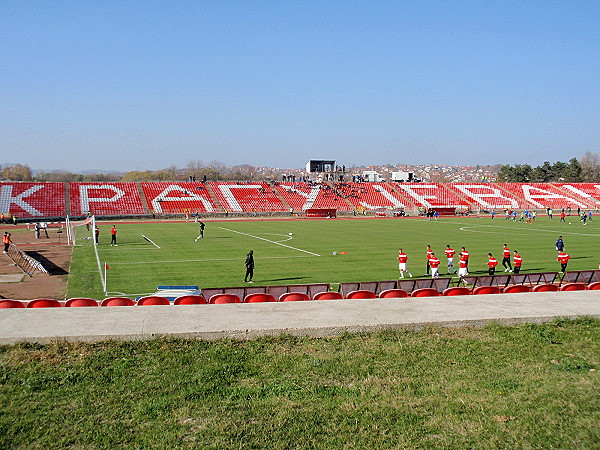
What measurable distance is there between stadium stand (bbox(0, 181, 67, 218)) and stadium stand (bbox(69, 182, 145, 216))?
1.72 m

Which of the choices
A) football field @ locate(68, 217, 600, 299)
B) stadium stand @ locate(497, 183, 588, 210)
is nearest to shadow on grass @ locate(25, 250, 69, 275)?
football field @ locate(68, 217, 600, 299)

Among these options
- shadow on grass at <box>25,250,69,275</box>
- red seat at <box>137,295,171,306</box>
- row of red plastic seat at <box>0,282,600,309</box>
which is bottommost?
shadow on grass at <box>25,250,69,275</box>

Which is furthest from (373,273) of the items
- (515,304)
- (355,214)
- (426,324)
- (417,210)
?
(417,210)

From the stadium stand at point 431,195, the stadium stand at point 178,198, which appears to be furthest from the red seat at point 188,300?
the stadium stand at point 431,195

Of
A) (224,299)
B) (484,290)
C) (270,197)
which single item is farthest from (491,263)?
(270,197)

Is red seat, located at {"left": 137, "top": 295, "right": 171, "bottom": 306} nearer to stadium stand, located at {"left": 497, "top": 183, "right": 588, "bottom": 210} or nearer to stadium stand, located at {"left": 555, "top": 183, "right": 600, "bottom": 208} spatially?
stadium stand, located at {"left": 497, "top": 183, "right": 588, "bottom": 210}

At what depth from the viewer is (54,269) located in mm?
26719

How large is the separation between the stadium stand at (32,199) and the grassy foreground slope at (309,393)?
65.7m

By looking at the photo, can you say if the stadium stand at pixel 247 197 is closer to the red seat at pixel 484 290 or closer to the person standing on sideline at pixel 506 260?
the person standing on sideline at pixel 506 260

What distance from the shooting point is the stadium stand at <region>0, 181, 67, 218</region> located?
219ft

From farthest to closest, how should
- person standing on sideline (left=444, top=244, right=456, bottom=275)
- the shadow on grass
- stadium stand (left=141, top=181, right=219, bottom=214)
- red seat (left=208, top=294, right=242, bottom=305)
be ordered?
1. stadium stand (left=141, top=181, right=219, bottom=214)
2. the shadow on grass
3. person standing on sideline (left=444, top=244, right=456, bottom=275)
4. red seat (left=208, top=294, right=242, bottom=305)

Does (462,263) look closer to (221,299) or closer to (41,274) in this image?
(221,299)

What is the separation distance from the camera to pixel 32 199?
7050cm

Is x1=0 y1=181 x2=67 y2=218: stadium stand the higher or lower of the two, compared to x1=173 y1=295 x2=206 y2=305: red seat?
lower
